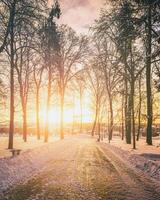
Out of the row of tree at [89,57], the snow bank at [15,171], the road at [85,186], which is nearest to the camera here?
the road at [85,186]

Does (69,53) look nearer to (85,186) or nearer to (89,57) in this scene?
(89,57)

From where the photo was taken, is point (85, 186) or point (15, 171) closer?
point (85, 186)

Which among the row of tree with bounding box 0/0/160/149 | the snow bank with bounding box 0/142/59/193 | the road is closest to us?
the road

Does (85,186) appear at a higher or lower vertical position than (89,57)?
lower

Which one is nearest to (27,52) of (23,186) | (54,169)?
(54,169)

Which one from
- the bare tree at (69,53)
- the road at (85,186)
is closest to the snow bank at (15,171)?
the road at (85,186)

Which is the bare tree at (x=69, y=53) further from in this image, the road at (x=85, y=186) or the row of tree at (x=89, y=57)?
the road at (x=85, y=186)

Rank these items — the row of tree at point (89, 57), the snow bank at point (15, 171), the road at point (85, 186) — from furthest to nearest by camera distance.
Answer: the row of tree at point (89, 57), the snow bank at point (15, 171), the road at point (85, 186)

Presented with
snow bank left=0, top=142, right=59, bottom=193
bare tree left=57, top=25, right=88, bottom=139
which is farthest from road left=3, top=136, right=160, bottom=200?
bare tree left=57, top=25, right=88, bottom=139

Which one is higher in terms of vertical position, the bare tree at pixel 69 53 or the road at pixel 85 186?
the bare tree at pixel 69 53

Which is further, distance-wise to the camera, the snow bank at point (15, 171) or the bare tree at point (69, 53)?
the bare tree at point (69, 53)

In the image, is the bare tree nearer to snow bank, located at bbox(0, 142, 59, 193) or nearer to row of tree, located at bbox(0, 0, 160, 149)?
row of tree, located at bbox(0, 0, 160, 149)

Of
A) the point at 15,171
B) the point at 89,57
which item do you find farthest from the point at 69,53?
the point at 15,171

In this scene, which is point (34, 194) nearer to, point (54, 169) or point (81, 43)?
point (54, 169)
